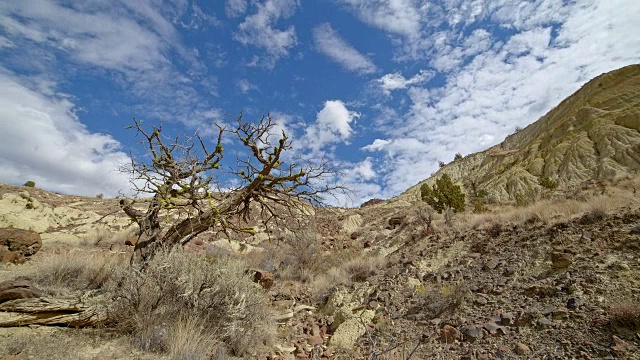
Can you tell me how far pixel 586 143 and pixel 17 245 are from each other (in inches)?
1355

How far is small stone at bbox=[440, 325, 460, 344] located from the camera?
5.37 meters

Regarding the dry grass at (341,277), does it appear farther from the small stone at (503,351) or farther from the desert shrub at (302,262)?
the small stone at (503,351)

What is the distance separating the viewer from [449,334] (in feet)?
17.8

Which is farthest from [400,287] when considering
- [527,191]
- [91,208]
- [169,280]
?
[91,208]

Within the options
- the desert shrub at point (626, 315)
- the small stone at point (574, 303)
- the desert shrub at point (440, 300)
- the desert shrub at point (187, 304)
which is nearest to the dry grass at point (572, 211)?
the small stone at point (574, 303)

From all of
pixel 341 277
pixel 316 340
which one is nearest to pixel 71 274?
pixel 316 340

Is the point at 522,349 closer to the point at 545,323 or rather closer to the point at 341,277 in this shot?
the point at 545,323

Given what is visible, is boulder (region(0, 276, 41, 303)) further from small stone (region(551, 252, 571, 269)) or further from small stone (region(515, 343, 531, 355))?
small stone (region(551, 252, 571, 269))

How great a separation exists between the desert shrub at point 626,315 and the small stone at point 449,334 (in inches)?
84.2

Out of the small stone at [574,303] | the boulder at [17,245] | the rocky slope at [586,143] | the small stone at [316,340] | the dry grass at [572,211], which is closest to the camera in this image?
the small stone at [574,303]

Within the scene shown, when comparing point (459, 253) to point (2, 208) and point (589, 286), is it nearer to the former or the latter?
point (589, 286)

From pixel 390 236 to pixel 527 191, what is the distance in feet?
50.6

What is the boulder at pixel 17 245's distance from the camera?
391 inches

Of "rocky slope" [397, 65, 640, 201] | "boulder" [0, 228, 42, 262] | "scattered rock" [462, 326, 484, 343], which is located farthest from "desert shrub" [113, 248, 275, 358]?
"rocky slope" [397, 65, 640, 201]
